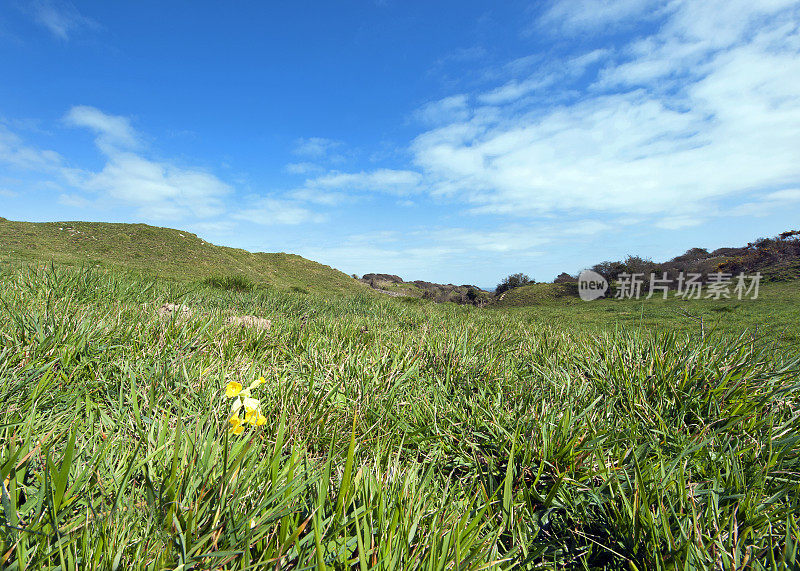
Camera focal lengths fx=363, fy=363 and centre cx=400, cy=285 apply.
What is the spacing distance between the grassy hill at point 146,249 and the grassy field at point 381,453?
60.2 ft

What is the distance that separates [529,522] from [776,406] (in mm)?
2064

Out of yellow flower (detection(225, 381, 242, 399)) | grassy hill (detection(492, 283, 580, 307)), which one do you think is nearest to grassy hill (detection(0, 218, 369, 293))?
grassy hill (detection(492, 283, 580, 307))

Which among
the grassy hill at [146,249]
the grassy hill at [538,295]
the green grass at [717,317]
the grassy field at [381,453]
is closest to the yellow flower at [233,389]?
the grassy field at [381,453]

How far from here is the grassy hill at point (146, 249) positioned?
71.2 feet

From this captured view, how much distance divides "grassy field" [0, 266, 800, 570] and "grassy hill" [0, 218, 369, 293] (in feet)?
60.2

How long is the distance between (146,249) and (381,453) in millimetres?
29215

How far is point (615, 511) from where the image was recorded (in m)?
1.66

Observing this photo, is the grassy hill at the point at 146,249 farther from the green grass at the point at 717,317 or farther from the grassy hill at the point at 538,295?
the green grass at the point at 717,317

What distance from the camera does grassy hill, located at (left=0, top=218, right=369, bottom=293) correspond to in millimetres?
21688

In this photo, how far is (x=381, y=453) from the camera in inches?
77.4

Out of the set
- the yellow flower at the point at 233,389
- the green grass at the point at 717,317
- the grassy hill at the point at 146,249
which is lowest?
the green grass at the point at 717,317

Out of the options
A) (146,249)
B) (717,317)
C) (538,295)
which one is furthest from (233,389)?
(146,249)

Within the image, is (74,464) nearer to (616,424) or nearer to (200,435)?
(200,435)

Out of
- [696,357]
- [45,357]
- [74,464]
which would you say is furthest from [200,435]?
[696,357]
